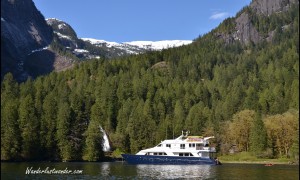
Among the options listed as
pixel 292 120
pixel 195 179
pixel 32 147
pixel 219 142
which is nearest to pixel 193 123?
pixel 219 142

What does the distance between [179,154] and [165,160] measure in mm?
5636

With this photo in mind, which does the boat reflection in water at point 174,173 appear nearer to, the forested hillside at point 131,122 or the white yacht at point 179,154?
the white yacht at point 179,154

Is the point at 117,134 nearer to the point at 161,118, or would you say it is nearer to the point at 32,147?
the point at 161,118

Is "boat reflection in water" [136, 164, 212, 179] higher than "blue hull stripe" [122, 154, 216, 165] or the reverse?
the reverse

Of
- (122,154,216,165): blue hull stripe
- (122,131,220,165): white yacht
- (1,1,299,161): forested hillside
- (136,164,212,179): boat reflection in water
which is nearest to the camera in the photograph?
(136,164,212,179): boat reflection in water

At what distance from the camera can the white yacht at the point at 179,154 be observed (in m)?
110

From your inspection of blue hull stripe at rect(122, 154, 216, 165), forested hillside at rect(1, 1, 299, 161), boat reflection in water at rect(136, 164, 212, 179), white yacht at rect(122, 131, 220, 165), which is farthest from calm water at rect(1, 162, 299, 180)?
white yacht at rect(122, 131, 220, 165)

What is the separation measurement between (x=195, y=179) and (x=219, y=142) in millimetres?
76135

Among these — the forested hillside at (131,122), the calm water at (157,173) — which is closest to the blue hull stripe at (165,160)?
the forested hillside at (131,122)

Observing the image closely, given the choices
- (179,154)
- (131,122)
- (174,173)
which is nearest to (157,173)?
(174,173)

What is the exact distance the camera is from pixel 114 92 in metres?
190

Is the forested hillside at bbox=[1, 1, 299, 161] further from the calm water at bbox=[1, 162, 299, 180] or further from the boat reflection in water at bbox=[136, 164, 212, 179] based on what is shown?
the boat reflection in water at bbox=[136, 164, 212, 179]

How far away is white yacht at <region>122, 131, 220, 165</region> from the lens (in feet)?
362

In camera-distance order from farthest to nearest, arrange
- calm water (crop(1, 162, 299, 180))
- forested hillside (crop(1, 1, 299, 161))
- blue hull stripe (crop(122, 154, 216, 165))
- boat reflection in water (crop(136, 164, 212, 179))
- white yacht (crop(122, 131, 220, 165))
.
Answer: forested hillside (crop(1, 1, 299, 161))
white yacht (crop(122, 131, 220, 165))
blue hull stripe (crop(122, 154, 216, 165))
boat reflection in water (crop(136, 164, 212, 179))
calm water (crop(1, 162, 299, 180))
